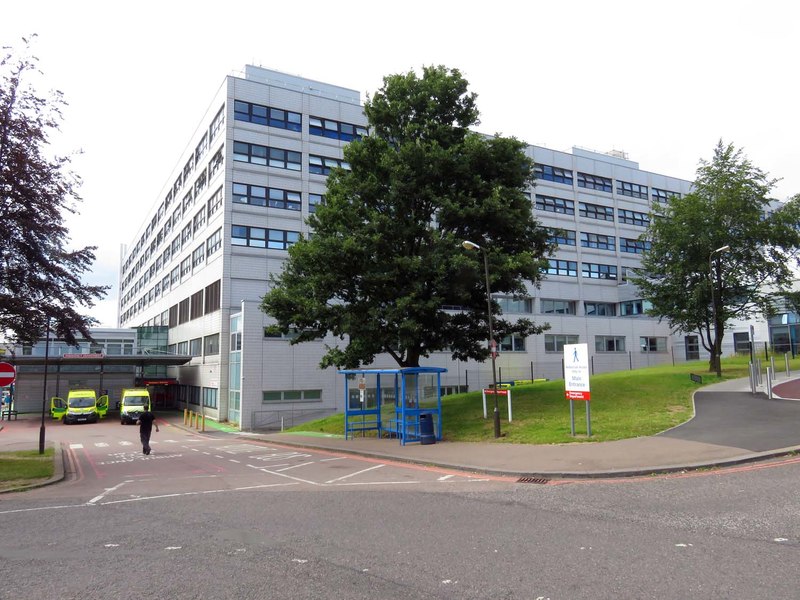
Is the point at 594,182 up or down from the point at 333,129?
down

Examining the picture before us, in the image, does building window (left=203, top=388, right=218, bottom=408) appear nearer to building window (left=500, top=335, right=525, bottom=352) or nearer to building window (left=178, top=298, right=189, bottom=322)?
building window (left=178, top=298, right=189, bottom=322)

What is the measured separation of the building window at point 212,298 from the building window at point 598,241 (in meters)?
33.9

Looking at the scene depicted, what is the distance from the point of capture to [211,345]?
143 feet

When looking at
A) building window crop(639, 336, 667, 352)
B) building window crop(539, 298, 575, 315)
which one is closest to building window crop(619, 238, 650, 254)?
building window crop(639, 336, 667, 352)

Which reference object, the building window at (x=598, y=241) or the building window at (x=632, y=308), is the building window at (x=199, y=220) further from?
the building window at (x=632, y=308)

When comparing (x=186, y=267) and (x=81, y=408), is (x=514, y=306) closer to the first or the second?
(x=186, y=267)

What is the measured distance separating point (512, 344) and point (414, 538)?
4153 cm

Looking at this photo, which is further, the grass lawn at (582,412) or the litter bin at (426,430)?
the litter bin at (426,430)

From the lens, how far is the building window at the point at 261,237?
39781 mm

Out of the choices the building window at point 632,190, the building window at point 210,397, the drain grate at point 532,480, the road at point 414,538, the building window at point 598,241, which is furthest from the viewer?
the building window at point 632,190

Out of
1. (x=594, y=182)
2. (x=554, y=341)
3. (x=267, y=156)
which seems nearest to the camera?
(x=267, y=156)

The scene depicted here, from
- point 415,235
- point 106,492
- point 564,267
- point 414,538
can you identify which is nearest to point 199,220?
point 415,235

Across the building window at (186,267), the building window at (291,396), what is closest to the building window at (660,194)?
the building window at (291,396)

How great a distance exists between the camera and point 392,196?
2252 centimetres
